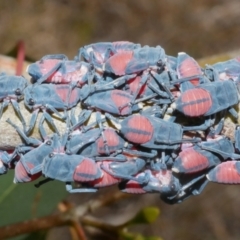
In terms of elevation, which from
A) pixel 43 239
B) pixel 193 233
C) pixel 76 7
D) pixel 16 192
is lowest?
pixel 193 233

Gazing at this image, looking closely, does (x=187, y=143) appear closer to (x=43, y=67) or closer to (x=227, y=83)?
(x=227, y=83)

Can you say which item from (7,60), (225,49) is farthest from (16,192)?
(225,49)

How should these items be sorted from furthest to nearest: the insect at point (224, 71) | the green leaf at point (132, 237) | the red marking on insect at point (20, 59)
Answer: the green leaf at point (132, 237) → the red marking on insect at point (20, 59) → the insect at point (224, 71)

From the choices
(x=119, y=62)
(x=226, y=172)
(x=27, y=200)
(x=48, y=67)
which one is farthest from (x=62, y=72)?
(x=27, y=200)

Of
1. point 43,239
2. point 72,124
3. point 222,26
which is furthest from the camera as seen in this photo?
point 222,26

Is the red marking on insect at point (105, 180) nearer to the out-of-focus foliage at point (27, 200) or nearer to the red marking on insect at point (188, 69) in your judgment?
the red marking on insect at point (188, 69)

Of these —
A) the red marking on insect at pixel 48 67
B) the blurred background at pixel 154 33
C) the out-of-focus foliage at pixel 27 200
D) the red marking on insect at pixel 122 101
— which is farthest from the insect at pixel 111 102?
the blurred background at pixel 154 33
